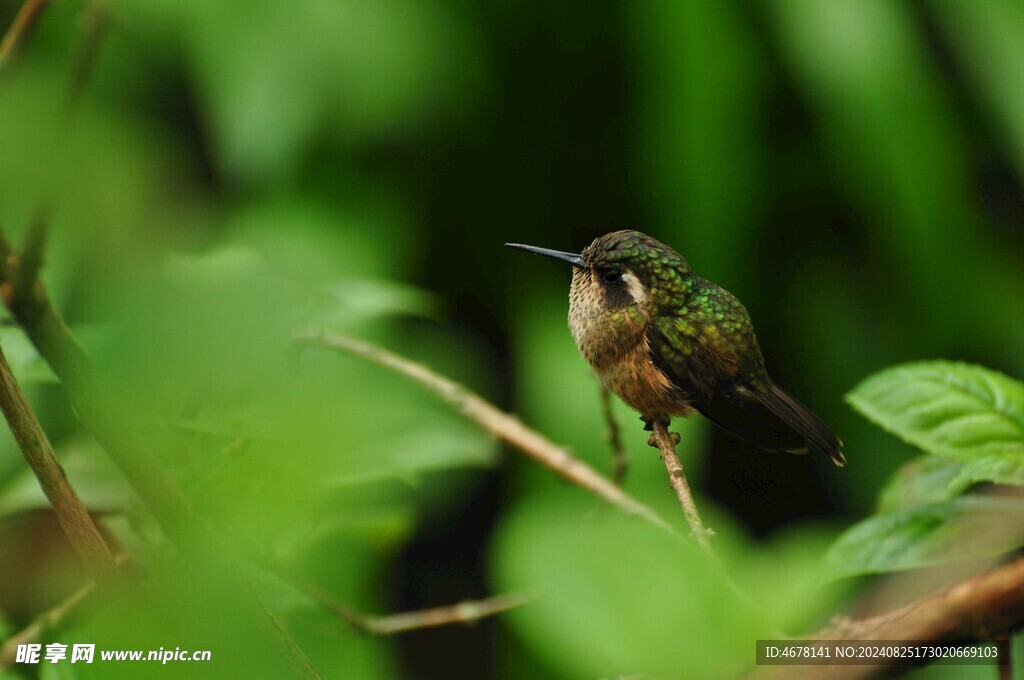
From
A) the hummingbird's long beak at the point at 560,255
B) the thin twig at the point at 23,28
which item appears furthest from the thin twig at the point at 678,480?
the thin twig at the point at 23,28

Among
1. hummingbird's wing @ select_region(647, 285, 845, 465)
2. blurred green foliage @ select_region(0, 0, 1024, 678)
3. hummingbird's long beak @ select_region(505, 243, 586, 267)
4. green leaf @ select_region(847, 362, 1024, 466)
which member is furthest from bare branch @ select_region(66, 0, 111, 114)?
green leaf @ select_region(847, 362, 1024, 466)

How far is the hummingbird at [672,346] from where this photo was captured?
0.58m

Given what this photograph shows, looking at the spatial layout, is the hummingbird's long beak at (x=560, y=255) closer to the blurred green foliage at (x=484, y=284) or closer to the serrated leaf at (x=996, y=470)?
the blurred green foliage at (x=484, y=284)

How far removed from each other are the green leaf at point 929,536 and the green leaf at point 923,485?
0.05ft

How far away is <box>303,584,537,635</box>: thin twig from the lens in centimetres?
80

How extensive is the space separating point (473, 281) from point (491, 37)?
60cm

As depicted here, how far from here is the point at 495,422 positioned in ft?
3.13

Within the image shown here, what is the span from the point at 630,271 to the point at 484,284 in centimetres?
53

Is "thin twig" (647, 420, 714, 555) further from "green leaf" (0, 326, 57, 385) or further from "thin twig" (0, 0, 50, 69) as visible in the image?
"thin twig" (0, 0, 50, 69)

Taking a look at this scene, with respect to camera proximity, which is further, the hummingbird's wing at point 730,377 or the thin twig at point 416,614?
the thin twig at point 416,614

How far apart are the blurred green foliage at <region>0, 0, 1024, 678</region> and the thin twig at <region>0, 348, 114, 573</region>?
0.04 m

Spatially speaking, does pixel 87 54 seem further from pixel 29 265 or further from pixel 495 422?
pixel 495 422

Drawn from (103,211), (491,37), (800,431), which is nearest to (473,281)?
(103,211)

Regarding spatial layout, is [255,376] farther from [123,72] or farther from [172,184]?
[123,72]
